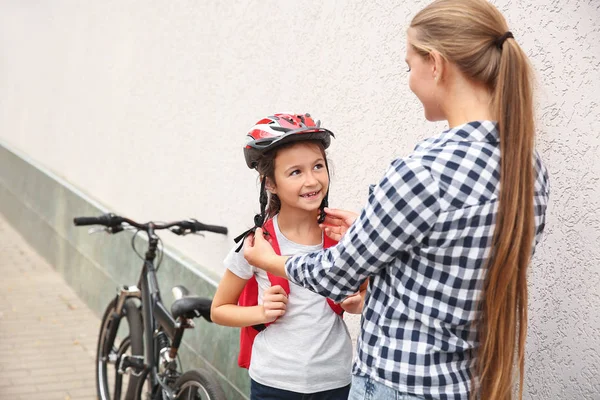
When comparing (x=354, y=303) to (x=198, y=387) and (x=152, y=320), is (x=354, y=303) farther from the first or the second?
(x=152, y=320)

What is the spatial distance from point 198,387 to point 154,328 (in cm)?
68

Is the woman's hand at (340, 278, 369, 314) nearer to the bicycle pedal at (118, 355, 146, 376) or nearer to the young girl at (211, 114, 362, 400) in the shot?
the young girl at (211, 114, 362, 400)

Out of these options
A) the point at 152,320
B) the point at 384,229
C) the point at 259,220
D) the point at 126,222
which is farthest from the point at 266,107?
the point at 384,229

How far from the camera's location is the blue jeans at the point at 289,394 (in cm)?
285

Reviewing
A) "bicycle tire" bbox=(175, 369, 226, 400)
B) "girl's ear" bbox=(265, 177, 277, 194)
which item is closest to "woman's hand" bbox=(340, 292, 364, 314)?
"girl's ear" bbox=(265, 177, 277, 194)

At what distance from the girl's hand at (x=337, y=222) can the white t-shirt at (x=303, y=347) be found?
0.14 metres

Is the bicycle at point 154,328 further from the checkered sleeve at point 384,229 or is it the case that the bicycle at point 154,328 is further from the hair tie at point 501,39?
the hair tie at point 501,39

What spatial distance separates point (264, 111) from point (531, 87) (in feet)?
9.14

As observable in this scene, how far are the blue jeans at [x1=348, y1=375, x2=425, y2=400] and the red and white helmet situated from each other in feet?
2.79

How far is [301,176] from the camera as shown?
2814 millimetres

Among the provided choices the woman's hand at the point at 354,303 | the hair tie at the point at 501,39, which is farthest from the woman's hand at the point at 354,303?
the hair tie at the point at 501,39

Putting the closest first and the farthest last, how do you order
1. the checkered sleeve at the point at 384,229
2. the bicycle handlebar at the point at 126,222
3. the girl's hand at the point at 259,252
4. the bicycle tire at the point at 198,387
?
1. the checkered sleeve at the point at 384,229
2. the girl's hand at the point at 259,252
3. the bicycle tire at the point at 198,387
4. the bicycle handlebar at the point at 126,222

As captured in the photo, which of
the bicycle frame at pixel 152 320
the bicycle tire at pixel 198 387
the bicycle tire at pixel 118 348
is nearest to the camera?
the bicycle tire at pixel 198 387

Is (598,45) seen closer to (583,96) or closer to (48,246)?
(583,96)
